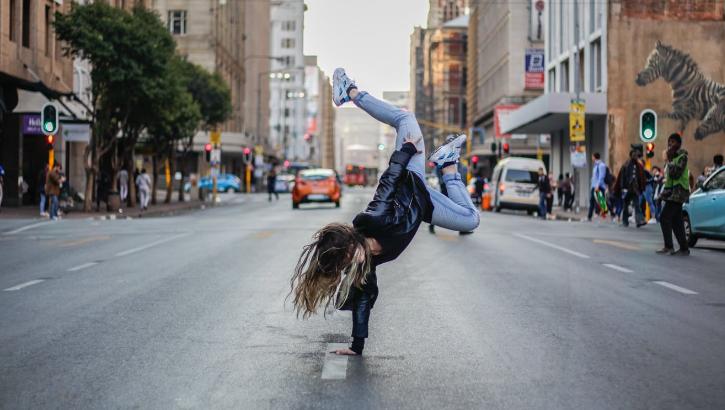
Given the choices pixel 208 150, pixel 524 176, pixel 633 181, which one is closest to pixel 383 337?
pixel 633 181

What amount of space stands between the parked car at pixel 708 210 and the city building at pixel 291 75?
489ft

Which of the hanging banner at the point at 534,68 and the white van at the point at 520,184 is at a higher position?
the hanging banner at the point at 534,68

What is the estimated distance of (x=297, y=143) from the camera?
572 feet

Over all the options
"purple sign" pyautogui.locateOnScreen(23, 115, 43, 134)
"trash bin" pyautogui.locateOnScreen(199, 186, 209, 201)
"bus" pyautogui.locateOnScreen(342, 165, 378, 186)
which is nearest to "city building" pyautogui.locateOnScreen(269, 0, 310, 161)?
"bus" pyautogui.locateOnScreen(342, 165, 378, 186)

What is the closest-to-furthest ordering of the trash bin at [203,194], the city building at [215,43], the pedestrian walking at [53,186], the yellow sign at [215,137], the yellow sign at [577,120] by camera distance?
the pedestrian walking at [53,186] < the yellow sign at [577,120] < the yellow sign at [215,137] < the trash bin at [203,194] < the city building at [215,43]

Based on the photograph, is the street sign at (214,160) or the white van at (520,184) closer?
the white van at (520,184)

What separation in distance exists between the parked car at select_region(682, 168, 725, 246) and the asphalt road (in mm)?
2499

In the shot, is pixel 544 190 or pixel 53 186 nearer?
pixel 53 186

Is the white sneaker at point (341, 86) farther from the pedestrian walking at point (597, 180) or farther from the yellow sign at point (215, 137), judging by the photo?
the yellow sign at point (215, 137)

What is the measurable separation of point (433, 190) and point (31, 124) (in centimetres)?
3129

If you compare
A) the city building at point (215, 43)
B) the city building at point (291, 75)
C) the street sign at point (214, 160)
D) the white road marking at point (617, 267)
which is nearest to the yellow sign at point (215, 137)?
the street sign at point (214, 160)

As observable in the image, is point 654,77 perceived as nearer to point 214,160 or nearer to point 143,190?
point 214,160

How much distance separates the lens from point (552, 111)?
134 ft

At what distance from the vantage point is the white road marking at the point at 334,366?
18.2 feet
